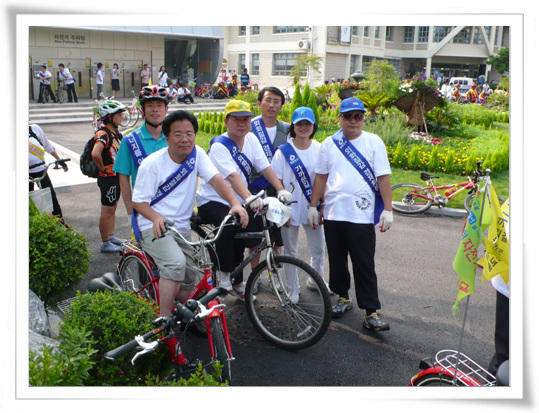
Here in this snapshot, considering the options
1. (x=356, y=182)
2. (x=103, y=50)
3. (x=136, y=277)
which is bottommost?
(x=136, y=277)

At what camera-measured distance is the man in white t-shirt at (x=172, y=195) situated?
382 cm

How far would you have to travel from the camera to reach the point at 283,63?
40.0 meters

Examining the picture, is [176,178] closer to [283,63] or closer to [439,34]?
[283,63]

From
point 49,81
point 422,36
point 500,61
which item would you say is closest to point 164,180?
point 49,81

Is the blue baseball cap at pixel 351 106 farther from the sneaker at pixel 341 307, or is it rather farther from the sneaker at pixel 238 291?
the sneaker at pixel 238 291

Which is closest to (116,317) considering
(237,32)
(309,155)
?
(309,155)

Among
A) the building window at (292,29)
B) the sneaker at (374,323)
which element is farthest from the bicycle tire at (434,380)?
the building window at (292,29)

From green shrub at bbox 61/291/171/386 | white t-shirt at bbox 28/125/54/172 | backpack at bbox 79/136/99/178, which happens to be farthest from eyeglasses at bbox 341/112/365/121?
white t-shirt at bbox 28/125/54/172

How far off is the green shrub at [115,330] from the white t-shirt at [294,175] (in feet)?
6.89

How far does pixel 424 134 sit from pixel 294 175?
10.9 meters

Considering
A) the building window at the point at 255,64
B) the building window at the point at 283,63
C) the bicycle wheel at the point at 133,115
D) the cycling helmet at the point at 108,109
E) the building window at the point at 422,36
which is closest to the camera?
the cycling helmet at the point at 108,109

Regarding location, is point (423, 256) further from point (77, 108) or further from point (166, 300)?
point (77, 108)

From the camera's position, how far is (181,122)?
383cm

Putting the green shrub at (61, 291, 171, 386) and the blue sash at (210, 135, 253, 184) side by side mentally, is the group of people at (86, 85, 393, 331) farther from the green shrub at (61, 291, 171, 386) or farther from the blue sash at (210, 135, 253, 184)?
the green shrub at (61, 291, 171, 386)
